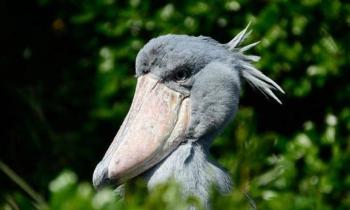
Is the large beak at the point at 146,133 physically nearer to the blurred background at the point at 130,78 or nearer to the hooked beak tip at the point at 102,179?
the hooked beak tip at the point at 102,179

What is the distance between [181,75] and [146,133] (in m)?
0.24

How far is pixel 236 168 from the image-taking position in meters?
1.31

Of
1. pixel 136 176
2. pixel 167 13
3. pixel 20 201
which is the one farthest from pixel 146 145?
pixel 167 13

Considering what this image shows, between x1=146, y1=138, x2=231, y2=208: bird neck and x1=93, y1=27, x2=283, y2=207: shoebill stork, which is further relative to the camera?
x1=93, y1=27, x2=283, y2=207: shoebill stork

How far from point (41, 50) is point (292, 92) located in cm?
169

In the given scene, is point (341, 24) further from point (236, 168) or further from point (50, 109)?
point (236, 168)

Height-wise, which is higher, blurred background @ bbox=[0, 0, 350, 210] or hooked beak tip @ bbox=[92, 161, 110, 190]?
hooked beak tip @ bbox=[92, 161, 110, 190]

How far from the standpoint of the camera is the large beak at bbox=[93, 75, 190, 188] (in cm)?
274

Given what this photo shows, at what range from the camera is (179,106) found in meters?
2.95

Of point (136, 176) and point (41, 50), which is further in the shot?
point (41, 50)

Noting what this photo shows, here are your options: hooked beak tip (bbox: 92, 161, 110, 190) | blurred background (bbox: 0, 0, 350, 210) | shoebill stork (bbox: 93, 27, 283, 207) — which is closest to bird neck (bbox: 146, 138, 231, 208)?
shoebill stork (bbox: 93, 27, 283, 207)

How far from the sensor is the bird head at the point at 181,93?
2.87 m

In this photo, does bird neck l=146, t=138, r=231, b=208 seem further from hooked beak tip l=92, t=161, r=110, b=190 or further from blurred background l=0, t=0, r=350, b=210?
blurred background l=0, t=0, r=350, b=210

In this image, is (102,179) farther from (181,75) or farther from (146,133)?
(181,75)
